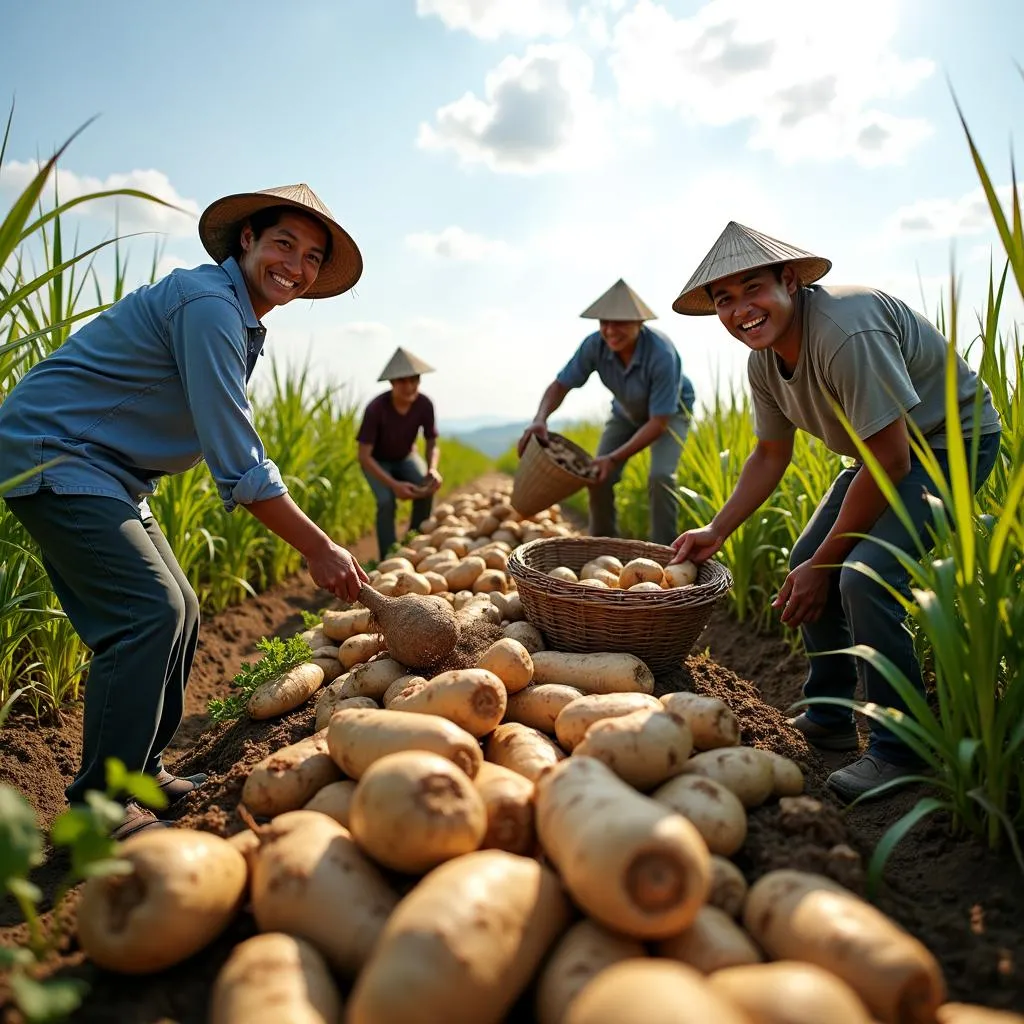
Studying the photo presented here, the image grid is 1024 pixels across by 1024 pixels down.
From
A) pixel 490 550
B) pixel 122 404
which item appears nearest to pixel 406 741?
pixel 122 404

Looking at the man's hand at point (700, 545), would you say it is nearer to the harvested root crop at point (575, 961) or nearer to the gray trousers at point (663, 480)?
the gray trousers at point (663, 480)

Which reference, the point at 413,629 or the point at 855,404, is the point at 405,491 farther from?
the point at 855,404

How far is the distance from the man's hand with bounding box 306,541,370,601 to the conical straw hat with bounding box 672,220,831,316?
1.46 m

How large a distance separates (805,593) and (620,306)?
2.95 m

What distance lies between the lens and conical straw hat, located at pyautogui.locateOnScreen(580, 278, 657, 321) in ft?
15.8

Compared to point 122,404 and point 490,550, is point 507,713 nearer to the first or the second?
point 122,404

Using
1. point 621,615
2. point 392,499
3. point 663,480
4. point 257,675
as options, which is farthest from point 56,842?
point 392,499

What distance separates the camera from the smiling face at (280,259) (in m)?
2.28

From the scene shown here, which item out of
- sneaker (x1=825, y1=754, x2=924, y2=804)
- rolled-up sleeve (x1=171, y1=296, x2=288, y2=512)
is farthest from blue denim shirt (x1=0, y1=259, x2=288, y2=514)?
sneaker (x1=825, y1=754, x2=924, y2=804)

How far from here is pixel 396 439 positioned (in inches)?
251

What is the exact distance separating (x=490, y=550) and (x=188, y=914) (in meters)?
3.30

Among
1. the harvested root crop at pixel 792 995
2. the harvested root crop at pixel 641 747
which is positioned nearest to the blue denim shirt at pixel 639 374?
the harvested root crop at pixel 641 747

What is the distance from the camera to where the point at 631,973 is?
94 centimetres

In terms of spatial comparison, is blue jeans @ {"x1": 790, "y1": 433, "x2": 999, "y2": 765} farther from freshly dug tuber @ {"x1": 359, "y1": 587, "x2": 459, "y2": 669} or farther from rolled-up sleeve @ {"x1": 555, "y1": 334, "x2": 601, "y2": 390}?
rolled-up sleeve @ {"x1": 555, "y1": 334, "x2": 601, "y2": 390}
